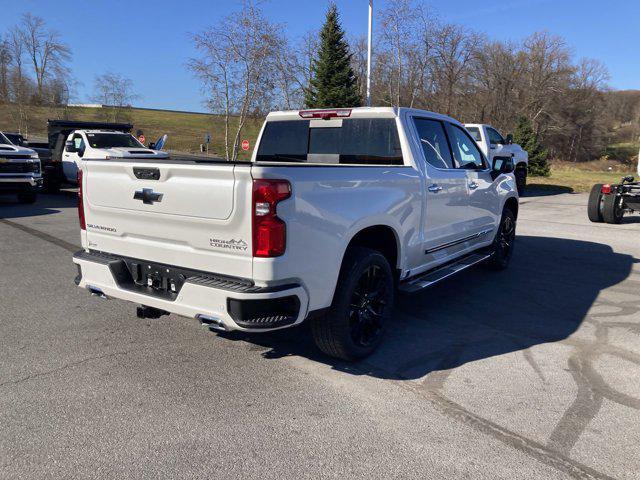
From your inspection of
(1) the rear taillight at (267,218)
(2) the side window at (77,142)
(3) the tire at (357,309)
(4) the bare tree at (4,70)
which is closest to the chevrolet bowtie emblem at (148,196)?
(1) the rear taillight at (267,218)

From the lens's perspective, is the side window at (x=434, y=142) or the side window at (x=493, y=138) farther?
the side window at (x=493, y=138)

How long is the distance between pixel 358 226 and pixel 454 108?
30712 millimetres

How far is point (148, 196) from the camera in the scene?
3.60m

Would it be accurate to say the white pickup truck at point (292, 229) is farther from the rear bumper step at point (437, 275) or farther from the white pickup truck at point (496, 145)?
the white pickup truck at point (496, 145)

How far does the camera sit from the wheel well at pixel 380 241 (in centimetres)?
408

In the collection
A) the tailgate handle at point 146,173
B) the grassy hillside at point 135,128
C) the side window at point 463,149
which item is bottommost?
the tailgate handle at point 146,173

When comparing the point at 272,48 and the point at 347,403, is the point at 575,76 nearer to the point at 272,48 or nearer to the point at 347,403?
the point at 272,48

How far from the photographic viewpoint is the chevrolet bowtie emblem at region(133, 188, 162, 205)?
11.7 ft

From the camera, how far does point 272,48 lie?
23266 millimetres

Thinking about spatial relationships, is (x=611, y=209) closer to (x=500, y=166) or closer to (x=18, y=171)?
(x=500, y=166)

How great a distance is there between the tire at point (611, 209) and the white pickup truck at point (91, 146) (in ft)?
35.9

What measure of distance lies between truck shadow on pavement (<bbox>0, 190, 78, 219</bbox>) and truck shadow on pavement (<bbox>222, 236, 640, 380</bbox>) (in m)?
9.43

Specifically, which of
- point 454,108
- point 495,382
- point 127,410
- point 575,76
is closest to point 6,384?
point 127,410

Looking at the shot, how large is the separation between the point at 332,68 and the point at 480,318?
84.6 feet
